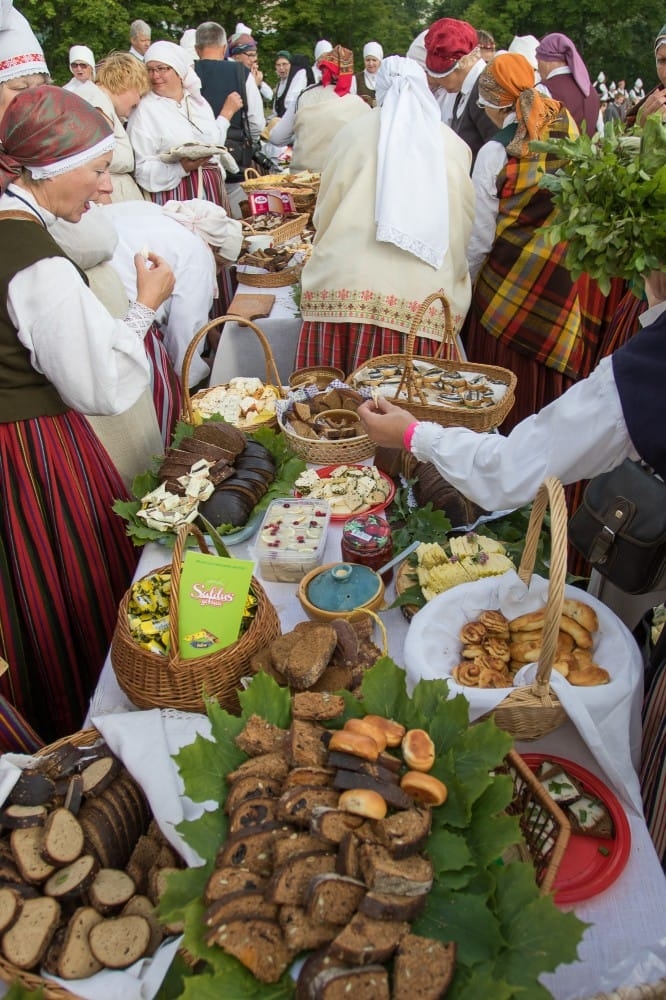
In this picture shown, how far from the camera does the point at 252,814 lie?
3.62ft

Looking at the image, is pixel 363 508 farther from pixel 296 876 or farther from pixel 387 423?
pixel 296 876

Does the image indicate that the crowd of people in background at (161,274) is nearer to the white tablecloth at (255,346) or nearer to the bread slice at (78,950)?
the white tablecloth at (255,346)

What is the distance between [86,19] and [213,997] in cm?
2011

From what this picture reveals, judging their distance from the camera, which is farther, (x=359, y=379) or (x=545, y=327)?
(x=545, y=327)

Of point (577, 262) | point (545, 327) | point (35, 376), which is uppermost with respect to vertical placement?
point (577, 262)

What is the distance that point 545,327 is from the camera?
3771 mm

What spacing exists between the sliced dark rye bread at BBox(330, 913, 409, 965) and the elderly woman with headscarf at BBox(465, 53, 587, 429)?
315 centimetres

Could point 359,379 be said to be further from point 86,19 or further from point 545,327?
point 86,19

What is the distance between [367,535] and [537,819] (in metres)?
0.92

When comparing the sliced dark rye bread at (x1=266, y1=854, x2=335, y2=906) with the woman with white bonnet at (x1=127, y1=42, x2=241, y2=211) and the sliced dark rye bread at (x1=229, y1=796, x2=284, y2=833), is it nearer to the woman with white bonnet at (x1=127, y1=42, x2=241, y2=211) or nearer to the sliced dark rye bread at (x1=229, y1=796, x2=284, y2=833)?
the sliced dark rye bread at (x1=229, y1=796, x2=284, y2=833)

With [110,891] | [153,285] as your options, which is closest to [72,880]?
[110,891]

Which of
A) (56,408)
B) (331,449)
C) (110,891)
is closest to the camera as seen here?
(110,891)

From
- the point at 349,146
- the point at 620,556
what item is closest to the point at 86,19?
the point at 349,146

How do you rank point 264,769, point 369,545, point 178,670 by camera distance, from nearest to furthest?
1. point 264,769
2. point 178,670
3. point 369,545
